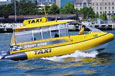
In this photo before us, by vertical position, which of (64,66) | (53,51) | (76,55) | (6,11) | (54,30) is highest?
(54,30)

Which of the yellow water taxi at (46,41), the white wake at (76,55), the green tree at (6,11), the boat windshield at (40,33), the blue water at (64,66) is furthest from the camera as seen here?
the green tree at (6,11)

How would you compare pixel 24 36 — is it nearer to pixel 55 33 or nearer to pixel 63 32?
pixel 55 33

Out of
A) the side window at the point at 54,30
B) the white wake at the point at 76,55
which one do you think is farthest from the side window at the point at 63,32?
the white wake at the point at 76,55

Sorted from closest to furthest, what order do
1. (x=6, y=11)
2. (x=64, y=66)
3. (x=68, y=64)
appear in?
(x=64, y=66) → (x=68, y=64) → (x=6, y=11)

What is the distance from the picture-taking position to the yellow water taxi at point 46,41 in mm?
25484

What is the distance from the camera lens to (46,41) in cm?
2588

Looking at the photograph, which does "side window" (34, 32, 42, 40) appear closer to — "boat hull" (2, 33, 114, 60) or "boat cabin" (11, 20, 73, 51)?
"boat cabin" (11, 20, 73, 51)

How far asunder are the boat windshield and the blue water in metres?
1.85

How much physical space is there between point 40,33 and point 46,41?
78 cm

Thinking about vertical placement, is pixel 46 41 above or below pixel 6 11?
above

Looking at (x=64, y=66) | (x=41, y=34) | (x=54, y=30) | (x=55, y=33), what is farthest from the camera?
(x=55, y=33)

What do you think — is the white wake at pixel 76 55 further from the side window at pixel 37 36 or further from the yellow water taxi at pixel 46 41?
the side window at pixel 37 36

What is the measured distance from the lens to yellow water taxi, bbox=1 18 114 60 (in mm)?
25484

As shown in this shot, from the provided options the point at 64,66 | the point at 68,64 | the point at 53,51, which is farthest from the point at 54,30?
the point at 64,66
